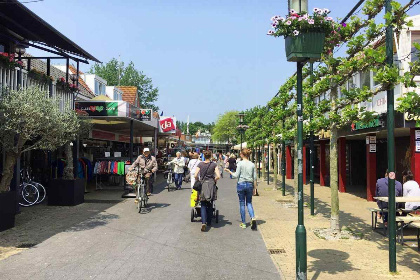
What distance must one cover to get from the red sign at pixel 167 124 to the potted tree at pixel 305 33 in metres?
17.1

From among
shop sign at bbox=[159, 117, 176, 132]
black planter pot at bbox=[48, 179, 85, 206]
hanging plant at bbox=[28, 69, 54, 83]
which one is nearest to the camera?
hanging plant at bbox=[28, 69, 54, 83]

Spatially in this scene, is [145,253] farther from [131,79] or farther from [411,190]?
[131,79]

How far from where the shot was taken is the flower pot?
536 centimetres

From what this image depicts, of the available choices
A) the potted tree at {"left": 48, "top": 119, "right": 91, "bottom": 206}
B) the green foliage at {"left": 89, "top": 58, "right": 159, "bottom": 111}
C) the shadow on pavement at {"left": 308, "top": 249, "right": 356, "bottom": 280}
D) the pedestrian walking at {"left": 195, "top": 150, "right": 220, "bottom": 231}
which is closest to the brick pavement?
the shadow on pavement at {"left": 308, "top": 249, "right": 356, "bottom": 280}

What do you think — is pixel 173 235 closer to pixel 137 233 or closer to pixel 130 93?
pixel 137 233

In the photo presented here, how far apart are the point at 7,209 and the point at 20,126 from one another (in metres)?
1.78

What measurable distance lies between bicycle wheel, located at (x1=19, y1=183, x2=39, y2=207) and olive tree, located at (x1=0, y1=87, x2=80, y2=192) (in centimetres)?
298

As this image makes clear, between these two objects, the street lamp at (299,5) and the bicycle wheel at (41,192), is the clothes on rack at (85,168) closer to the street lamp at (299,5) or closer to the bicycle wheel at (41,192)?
the bicycle wheel at (41,192)

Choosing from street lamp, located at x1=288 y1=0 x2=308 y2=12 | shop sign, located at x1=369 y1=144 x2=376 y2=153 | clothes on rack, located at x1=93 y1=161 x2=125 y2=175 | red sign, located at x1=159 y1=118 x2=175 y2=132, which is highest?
street lamp, located at x1=288 y1=0 x2=308 y2=12

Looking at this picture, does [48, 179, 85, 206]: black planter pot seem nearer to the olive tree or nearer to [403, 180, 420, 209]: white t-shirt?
the olive tree

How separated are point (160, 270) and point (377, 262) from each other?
11.1 feet

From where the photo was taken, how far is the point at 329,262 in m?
6.19

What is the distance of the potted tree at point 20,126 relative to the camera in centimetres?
810

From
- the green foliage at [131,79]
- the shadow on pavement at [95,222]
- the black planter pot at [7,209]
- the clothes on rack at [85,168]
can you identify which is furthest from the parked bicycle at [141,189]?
the green foliage at [131,79]
